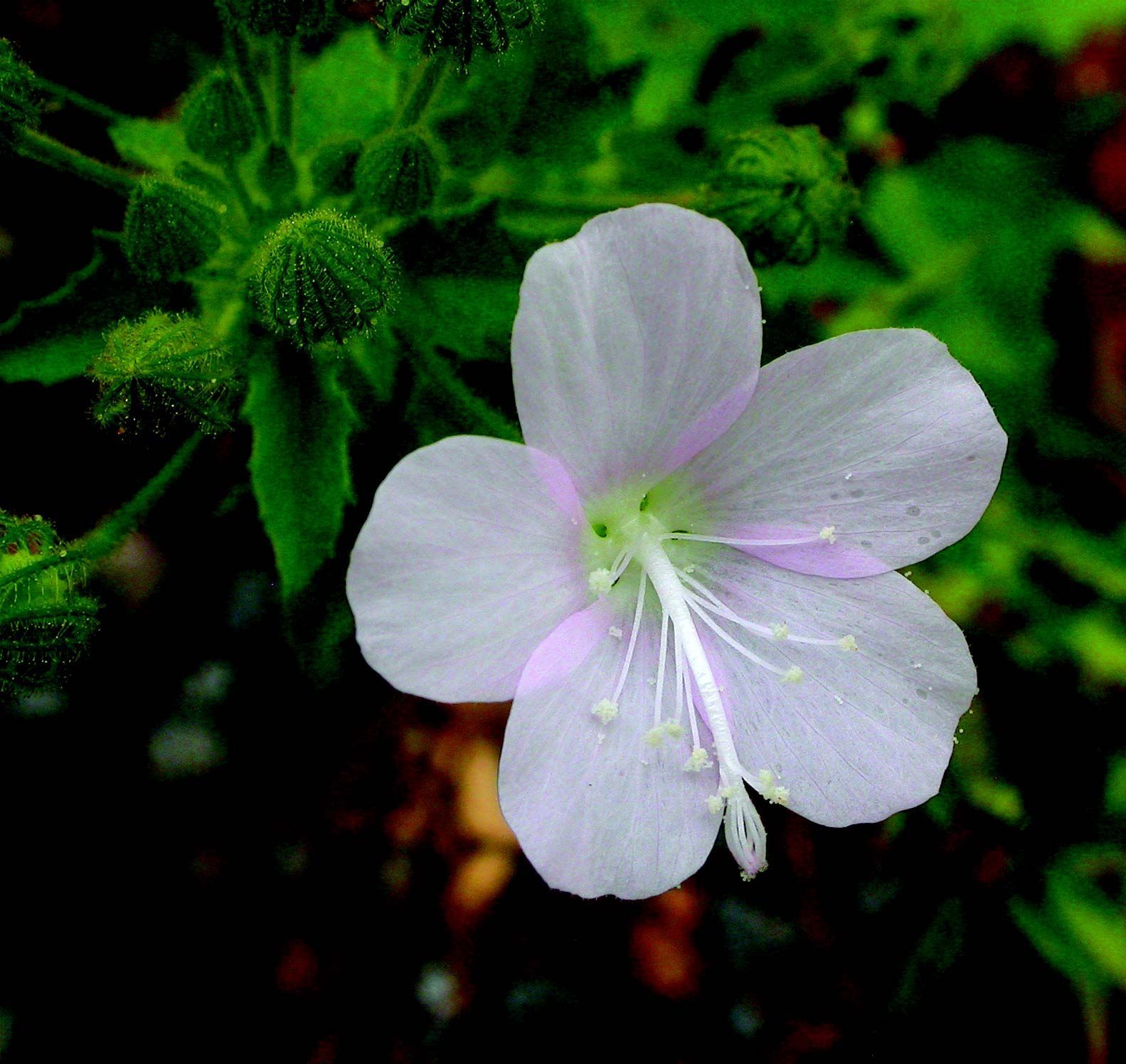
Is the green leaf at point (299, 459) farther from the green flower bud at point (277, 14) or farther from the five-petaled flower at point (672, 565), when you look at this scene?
the green flower bud at point (277, 14)

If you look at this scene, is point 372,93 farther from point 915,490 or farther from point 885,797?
point 885,797

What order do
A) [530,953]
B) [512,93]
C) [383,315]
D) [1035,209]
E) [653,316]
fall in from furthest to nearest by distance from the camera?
[1035,209] → [530,953] → [512,93] → [383,315] → [653,316]

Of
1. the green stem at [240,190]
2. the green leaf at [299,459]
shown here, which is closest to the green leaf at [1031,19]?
the green stem at [240,190]

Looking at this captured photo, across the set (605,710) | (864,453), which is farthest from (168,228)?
(864,453)

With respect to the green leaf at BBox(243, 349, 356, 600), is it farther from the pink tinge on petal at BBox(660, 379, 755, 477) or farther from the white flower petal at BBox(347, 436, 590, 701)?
the pink tinge on petal at BBox(660, 379, 755, 477)

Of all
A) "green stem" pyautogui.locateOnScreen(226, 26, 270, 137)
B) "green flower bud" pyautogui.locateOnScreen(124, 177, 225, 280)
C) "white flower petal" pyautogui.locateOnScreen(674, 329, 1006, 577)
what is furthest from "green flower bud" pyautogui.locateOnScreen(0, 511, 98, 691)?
"white flower petal" pyautogui.locateOnScreen(674, 329, 1006, 577)

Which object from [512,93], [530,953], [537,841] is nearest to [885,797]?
[537,841]
